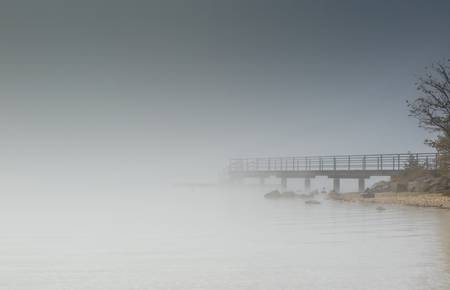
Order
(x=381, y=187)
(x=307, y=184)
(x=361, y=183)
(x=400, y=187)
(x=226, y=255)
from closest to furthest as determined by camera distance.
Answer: (x=226, y=255)
(x=400, y=187)
(x=381, y=187)
(x=361, y=183)
(x=307, y=184)

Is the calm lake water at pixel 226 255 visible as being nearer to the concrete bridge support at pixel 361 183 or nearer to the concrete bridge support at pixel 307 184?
the concrete bridge support at pixel 361 183

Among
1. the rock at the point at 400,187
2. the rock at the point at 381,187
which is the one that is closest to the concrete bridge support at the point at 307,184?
the rock at the point at 381,187

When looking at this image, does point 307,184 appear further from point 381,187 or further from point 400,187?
point 400,187

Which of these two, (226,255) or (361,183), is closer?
(226,255)

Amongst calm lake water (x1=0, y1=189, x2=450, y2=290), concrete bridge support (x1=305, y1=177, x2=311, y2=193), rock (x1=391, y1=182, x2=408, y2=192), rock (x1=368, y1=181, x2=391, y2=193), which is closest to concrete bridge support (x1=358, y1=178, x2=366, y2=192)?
rock (x1=368, y1=181, x2=391, y2=193)

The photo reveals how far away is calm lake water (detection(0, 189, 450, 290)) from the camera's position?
7824 millimetres

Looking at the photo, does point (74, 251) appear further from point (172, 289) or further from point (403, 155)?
point (403, 155)

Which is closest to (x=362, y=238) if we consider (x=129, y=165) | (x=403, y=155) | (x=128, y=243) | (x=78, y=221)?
(x=128, y=243)

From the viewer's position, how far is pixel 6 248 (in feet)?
38.0

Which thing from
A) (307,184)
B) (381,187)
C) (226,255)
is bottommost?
(226,255)

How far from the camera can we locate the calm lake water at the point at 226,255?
782cm

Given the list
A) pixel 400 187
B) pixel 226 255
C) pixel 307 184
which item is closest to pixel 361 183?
pixel 307 184

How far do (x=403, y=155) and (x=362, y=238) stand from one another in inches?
1134

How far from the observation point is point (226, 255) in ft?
34.2
